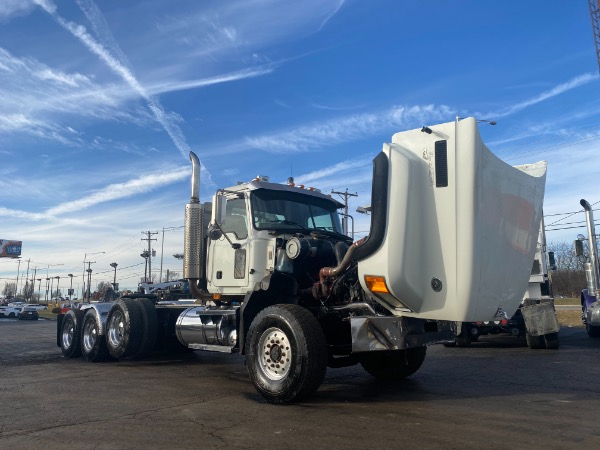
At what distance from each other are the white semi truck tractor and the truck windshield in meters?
0.02

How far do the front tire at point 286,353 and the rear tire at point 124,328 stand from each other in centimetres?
430

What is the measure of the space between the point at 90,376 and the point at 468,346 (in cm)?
1006

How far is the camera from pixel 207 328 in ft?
28.8

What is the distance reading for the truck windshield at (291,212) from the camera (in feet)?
26.5

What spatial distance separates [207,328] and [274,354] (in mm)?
2475

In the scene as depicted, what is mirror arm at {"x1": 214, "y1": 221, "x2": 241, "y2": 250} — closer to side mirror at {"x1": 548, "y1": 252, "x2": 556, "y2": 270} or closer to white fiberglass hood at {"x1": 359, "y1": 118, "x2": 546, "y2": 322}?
white fiberglass hood at {"x1": 359, "y1": 118, "x2": 546, "y2": 322}

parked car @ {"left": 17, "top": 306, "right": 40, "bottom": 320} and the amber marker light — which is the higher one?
Result: the amber marker light

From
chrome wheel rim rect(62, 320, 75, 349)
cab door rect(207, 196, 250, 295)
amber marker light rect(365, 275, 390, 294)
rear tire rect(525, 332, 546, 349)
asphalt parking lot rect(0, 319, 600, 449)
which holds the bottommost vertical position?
asphalt parking lot rect(0, 319, 600, 449)

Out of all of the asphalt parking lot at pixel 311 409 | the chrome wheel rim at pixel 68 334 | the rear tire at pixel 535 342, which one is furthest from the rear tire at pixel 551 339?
the chrome wheel rim at pixel 68 334

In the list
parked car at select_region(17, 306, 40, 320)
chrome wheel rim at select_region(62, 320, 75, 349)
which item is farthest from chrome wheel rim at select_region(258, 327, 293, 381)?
parked car at select_region(17, 306, 40, 320)

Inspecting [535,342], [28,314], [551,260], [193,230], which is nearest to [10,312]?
[28,314]

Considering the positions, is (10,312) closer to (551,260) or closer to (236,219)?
(236,219)

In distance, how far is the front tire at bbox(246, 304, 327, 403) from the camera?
6215mm

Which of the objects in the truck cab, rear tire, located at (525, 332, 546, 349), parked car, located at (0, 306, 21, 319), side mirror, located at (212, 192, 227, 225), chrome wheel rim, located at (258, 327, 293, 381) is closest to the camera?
chrome wheel rim, located at (258, 327, 293, 381)
